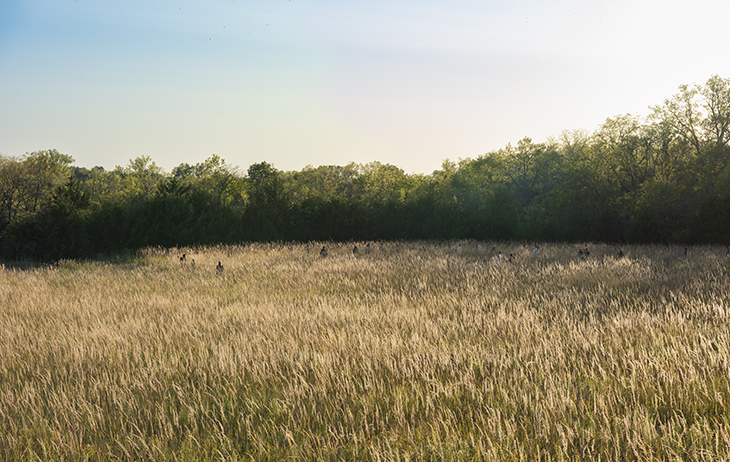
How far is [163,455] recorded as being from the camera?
3.08 meters

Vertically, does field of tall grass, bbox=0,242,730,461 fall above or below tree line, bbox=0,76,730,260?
below

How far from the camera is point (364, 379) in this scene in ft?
14.1

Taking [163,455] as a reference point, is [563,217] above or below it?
above

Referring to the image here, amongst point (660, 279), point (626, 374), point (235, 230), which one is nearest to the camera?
point (626, 374)

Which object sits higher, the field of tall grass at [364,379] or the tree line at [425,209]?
the tree line at [425,209]

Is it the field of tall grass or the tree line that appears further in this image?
the tree line

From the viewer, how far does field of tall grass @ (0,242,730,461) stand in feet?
10.4

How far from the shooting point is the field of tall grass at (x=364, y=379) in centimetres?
317

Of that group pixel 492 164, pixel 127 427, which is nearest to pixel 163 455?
pixel 127 427

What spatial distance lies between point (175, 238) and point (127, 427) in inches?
1017

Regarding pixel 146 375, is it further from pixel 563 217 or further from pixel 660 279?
pixel 563 217

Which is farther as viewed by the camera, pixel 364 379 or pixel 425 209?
pixel 425 209

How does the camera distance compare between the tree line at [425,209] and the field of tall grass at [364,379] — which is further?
the tree line at [425,209]

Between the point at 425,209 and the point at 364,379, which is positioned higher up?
the point at 425,209
